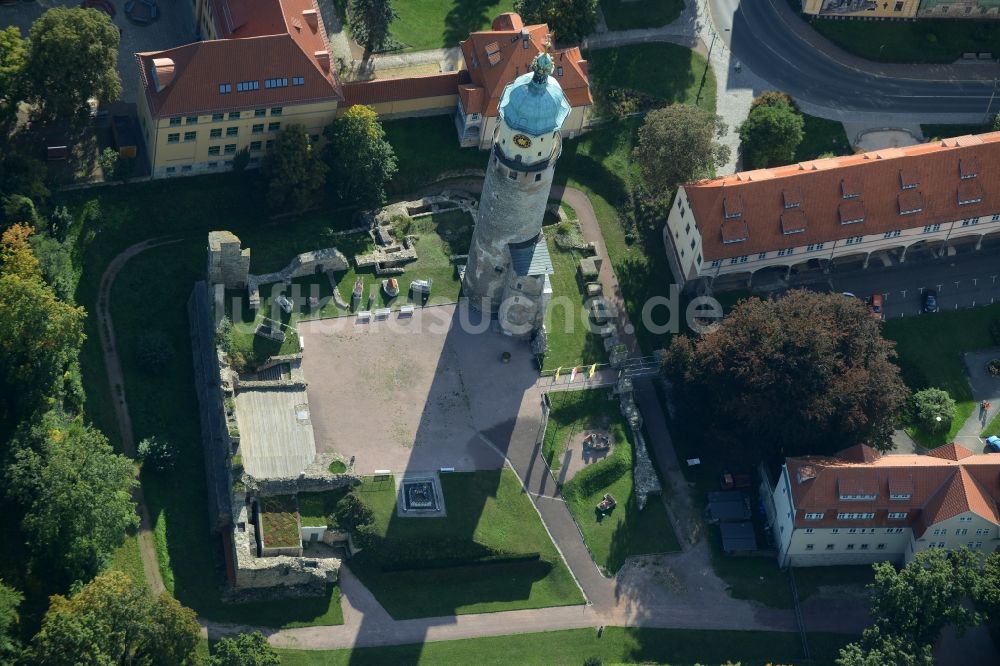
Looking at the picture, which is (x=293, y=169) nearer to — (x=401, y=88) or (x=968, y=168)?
(x=401, y=88)

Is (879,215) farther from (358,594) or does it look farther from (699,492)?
(358,594)

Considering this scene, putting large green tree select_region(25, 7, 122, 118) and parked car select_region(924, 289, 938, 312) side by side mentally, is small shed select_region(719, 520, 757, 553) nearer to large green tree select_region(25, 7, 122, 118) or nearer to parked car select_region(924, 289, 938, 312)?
parked car select_region(924, 289, 938, 312)

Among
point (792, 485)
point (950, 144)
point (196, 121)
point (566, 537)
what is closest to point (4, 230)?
point (196, 121)

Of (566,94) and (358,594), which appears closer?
(358,594)

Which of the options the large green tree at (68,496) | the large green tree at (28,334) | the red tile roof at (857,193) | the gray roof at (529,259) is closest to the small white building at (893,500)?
the red tile roof at (857,193)

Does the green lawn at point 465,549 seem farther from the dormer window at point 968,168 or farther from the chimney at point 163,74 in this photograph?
the dormer window at point 968,168

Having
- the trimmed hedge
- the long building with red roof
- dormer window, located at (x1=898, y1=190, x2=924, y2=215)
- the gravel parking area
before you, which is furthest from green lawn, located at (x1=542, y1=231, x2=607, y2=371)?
the gravel parking area

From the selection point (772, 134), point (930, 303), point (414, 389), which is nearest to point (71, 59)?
point (414, 389)
